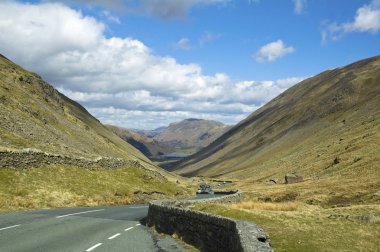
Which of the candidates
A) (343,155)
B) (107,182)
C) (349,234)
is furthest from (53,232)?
(343,155)

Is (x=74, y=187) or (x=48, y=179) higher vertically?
(x=48, y=179)

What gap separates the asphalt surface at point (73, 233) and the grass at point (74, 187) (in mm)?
7324

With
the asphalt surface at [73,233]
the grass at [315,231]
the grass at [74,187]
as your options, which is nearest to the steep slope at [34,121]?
the grass at [74,187]

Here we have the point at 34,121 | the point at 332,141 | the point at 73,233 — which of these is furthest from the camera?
the point at 332,141

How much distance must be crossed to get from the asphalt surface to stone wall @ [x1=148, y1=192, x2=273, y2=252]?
3.44 ft

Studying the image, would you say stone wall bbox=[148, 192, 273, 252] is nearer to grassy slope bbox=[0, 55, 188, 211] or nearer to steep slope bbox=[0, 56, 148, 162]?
grassy slope bbox=[0, 55, 188, 211]

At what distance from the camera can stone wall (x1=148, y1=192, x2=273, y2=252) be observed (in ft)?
45.4

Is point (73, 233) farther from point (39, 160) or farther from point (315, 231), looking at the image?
point (39, 160)

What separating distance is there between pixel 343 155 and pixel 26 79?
3696 inches

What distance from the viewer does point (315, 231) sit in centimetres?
2203

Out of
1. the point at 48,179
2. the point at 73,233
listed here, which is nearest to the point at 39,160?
the point at 48,179

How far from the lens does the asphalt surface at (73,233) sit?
59.8ft

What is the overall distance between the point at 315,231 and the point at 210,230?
7.63 m

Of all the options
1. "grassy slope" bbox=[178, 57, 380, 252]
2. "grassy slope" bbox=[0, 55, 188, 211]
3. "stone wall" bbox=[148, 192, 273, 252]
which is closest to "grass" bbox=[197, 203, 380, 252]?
"grassy slope" bbox=[178, 57, 380, 252]
